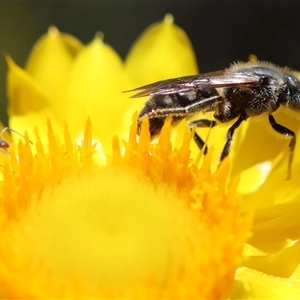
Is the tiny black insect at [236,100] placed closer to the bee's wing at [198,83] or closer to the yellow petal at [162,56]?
the bee's wing at [198,83]

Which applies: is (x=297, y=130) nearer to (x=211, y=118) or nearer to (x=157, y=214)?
(x=211, y=118)

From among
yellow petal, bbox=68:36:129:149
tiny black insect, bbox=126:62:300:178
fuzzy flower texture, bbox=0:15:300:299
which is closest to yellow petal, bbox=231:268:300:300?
fuzzy flower texture, bbox=0:15:300:299

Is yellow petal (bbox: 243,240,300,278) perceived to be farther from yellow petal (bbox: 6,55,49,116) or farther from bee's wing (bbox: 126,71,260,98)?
yellow petal (bbox: 6,55,49,116)

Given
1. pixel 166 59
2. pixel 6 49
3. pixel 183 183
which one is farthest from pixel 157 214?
pixel 6 49

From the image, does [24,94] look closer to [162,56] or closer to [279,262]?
[162,56]

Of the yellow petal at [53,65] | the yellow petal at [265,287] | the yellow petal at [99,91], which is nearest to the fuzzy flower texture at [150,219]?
the yellow petal at [265,287]

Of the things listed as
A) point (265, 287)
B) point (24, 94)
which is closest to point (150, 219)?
point (265, 287)
